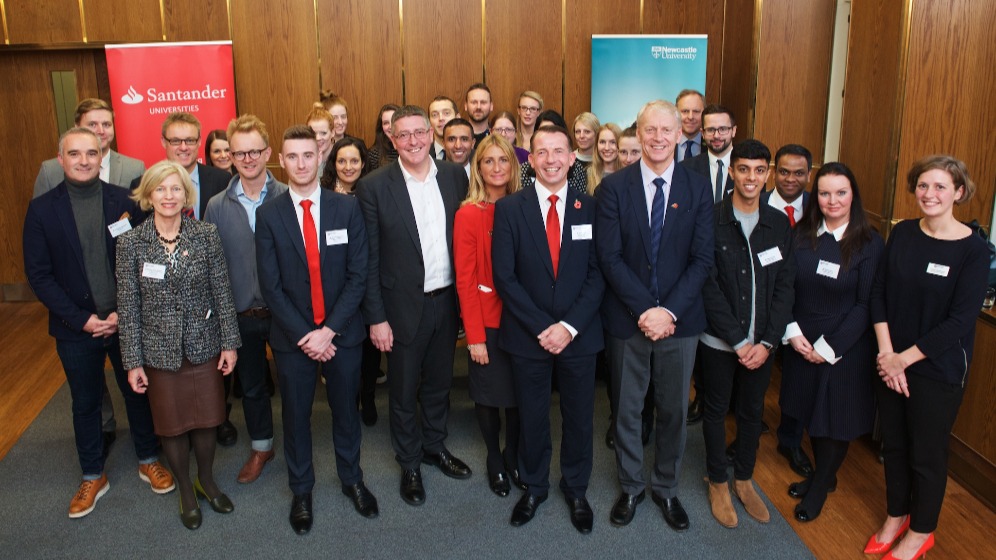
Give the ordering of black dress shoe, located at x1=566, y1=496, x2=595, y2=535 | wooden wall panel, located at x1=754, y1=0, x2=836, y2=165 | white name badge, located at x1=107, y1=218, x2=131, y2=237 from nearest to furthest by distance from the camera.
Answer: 1. black dress shoe, located at x1=566, y1=496, x2=595, y2=535
2. white name badge, located at x1=107, y1=218, x2=131, y2=237
3. wooden wall panel, located at x1=754, y1=0, x2=836, y2=165

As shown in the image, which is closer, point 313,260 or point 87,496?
point 313,260

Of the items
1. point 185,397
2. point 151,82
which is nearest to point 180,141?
point 185,397

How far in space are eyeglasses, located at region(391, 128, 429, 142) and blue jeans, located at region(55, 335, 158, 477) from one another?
1.70m

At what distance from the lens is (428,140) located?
3.42 meters

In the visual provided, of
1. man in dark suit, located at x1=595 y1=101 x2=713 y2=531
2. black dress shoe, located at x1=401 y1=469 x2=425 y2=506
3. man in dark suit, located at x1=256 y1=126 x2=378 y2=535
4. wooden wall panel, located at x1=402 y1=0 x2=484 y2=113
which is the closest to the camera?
man in dark suit, located at x1=595 y1=101 x2=713 y2=531

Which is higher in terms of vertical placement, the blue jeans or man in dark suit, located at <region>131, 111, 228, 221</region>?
man in dark suit, located at <region>131, 111, 228, 221</region>

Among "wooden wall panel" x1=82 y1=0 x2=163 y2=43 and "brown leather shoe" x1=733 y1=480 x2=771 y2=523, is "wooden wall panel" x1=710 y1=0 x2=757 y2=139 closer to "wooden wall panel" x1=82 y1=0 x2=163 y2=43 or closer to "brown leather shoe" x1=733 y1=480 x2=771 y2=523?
"brown leather shoe" x1=733 y1=480 x2=771 y2=523

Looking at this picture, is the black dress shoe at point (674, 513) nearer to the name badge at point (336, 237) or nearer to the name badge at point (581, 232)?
the name badge at point (581, 232)

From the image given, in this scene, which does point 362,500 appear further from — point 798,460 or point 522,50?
point 522,50

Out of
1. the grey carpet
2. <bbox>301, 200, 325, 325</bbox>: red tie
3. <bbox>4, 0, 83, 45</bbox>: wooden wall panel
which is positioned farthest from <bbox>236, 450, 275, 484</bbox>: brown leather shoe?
<bbox>4, 0, 83, 45</bbox>: wooden wall panel

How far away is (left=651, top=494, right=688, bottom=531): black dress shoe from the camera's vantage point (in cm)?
333

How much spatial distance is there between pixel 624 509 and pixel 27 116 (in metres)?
6.40

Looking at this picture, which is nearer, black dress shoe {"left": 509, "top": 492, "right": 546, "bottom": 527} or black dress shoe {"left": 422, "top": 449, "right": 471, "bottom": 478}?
black dress shoe {"left": 509, "top": 492, "right": 546, "bottom": 527}

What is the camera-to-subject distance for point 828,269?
3273 millimetres
